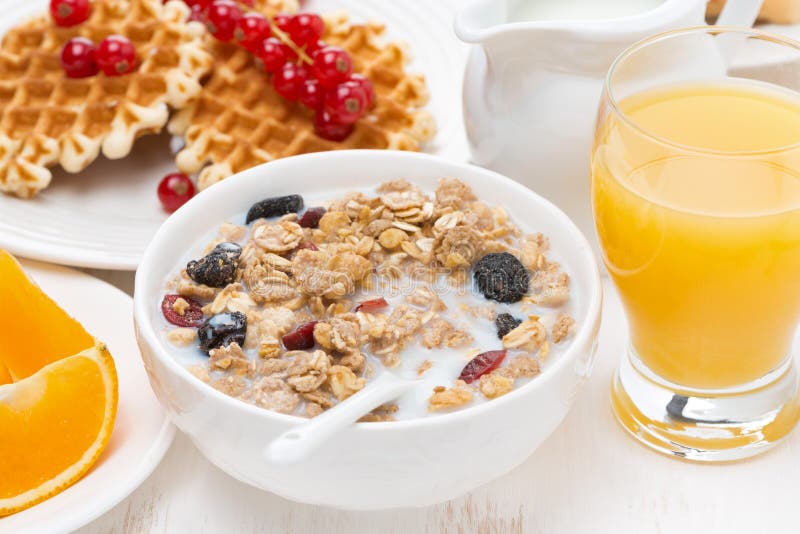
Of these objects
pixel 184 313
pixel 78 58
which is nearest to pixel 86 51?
pixel 78 58

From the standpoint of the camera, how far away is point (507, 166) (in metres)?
1.51

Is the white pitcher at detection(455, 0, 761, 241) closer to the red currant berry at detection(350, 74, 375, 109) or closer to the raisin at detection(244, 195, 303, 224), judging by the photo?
the red currant berry at detection(350, 74, 375, 109)

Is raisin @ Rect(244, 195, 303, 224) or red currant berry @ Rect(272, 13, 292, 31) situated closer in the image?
raisin @ Rect(244, 195, 303, 224)

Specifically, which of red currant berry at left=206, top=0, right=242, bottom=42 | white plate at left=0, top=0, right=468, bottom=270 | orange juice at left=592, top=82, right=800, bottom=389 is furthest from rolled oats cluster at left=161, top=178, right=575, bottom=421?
red currant berry at left=206, top=0, right=242, bottom=42

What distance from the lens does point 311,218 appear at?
130 cm

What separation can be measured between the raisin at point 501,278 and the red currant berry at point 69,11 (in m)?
0.93

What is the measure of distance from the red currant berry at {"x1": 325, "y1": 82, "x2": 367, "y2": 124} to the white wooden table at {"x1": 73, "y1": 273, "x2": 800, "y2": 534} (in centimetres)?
60

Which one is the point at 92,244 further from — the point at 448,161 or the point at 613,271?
the point at 613,271

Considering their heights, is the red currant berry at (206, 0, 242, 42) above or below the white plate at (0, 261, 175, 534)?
above

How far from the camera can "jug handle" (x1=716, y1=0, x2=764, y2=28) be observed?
55.9 inches

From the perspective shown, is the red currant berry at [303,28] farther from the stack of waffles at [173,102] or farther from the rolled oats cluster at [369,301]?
the rolled oats cluster at [369,301]

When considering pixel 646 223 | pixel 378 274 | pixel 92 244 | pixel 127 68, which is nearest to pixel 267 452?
pixel 378 274

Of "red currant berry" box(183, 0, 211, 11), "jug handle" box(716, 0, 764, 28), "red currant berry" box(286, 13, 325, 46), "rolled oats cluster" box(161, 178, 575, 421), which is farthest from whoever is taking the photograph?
"red currant berry" box(183, 0, 211, 11)

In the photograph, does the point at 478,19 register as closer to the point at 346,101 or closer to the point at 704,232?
the point at 346,101
